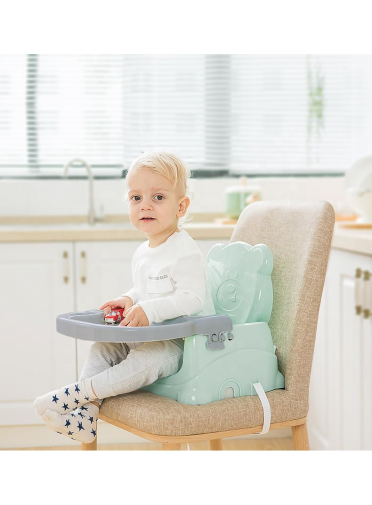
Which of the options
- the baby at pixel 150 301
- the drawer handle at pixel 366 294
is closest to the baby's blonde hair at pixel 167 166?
the baby at pixel 150 301

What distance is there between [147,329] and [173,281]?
0.51 ft

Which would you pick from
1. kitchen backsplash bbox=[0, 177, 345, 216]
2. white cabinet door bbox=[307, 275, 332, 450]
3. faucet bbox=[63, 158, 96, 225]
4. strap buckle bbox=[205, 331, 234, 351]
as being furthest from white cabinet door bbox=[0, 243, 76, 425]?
strap buckle bbox=[205, 331, 234, 351]

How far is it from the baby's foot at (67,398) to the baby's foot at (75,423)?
0.04ft

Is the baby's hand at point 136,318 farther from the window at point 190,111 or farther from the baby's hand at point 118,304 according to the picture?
the window at point 190,111

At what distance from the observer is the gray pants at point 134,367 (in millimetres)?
1347

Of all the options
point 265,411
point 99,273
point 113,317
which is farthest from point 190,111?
point 265,411

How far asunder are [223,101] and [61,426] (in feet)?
7.19

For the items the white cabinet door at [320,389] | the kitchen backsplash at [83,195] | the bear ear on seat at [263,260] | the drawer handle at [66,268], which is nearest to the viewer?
the bear ear on seat at [263,260]

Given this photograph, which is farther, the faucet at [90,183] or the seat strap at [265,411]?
the faucet at [90,183]

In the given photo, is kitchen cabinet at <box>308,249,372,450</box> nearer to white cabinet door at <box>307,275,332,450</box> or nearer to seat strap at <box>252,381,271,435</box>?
white cabinet door at <box>307,275,332,450</box>

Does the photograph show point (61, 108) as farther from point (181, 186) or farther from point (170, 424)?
point (170, 424)

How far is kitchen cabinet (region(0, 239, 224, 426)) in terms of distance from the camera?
2.55 meters

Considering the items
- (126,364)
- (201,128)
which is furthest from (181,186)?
(201,128)

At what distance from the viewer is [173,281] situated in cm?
138
